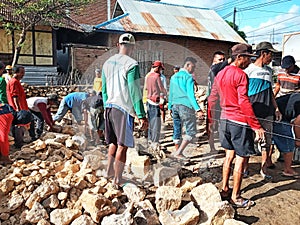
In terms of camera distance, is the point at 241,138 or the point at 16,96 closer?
the point at 241,138

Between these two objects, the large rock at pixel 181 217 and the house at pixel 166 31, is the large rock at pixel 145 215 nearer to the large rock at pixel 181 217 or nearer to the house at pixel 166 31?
the large rock at pixel 181 217

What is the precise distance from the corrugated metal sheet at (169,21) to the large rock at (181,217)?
34.7 feet

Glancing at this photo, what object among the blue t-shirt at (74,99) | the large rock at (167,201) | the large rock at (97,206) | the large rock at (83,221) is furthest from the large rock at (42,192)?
the blue t-shirt at (74,99)

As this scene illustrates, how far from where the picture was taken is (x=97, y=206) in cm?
246

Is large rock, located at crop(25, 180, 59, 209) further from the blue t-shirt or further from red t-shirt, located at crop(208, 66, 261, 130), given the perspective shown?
the blue t-shirt

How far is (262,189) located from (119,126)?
63.9 inches

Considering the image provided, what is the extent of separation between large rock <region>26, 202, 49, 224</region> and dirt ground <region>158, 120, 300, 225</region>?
161 cm

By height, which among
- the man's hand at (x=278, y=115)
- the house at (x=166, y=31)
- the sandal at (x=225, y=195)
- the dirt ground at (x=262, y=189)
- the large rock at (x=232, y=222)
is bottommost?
the dirt ground at (x=262, y=189)

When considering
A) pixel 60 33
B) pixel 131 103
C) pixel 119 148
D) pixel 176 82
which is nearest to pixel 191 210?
pixel 119 148

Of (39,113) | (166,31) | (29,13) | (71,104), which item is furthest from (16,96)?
(166,31)

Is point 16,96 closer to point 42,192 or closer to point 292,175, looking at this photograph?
point 42,192

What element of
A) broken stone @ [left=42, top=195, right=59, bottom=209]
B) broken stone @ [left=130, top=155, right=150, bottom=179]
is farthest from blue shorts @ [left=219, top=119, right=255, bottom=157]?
broken stone @ [left=42, top=195, right=59, bottom=209]

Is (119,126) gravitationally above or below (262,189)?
above

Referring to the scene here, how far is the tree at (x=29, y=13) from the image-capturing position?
384 inches
